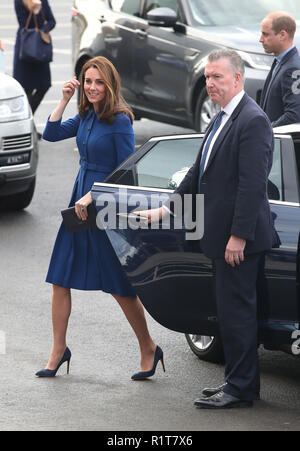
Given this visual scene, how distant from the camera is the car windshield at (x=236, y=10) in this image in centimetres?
1219

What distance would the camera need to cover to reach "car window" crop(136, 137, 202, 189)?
20.0ft

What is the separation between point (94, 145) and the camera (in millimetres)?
6344

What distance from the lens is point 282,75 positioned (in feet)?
24.1

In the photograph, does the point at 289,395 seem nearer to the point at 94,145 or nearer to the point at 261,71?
the point at 94,145

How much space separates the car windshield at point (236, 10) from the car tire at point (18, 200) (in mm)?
2918

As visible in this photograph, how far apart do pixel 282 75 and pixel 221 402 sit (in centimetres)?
243

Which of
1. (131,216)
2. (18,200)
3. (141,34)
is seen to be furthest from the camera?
A: (141,34)

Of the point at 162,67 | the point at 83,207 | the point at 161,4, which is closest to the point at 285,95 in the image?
the point at 83,207

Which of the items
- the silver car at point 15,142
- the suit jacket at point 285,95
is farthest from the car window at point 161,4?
the suit jacket at point 285,95

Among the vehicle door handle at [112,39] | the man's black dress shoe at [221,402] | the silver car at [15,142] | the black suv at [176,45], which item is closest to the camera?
the man's black dress shoe at [221,402]

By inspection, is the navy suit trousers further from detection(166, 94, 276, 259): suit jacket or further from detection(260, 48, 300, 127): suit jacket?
detection(260, 48, 300, 127): suit jacket

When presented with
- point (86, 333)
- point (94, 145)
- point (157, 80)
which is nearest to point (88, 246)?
point (94, 145)

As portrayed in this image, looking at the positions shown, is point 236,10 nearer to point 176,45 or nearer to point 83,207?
point 176,45

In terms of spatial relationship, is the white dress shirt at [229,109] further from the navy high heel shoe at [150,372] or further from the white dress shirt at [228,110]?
the navy high heel shoe at [150,372]
